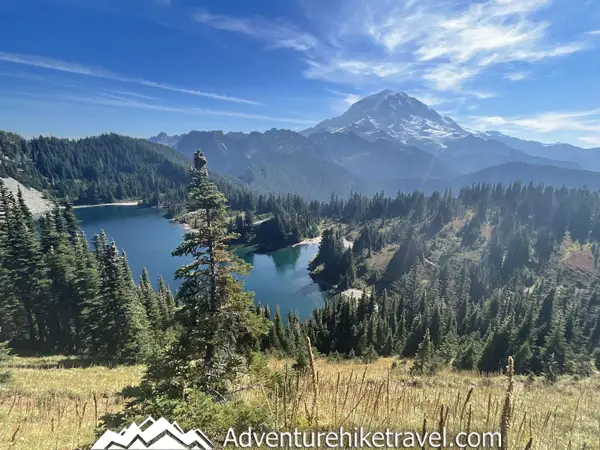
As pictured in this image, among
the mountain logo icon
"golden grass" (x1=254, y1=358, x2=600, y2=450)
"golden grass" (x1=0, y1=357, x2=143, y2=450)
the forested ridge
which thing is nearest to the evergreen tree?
"golden grass" (x1=0, y1=357, x2=143, y2=450)

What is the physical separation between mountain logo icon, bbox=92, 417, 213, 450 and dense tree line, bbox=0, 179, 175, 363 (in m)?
30.5

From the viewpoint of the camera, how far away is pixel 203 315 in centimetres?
1368

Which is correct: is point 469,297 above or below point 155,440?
below

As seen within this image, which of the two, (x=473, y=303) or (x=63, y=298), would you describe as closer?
(x=63, y=298)

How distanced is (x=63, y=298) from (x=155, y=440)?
4752cm

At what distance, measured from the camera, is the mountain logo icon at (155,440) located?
4574 millimetres

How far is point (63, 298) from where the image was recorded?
1668 inches

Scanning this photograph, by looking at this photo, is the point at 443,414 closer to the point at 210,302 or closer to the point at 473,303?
the point at 210,302

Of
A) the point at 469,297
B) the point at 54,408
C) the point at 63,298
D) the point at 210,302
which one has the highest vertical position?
the point at 210,302

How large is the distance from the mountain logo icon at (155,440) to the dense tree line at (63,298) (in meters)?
30.5

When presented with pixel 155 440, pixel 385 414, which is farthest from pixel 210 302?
pixel 155 440

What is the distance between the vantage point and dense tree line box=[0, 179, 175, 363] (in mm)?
36844

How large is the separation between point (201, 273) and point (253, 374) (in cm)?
502

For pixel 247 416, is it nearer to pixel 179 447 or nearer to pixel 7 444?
pixel 179 447
